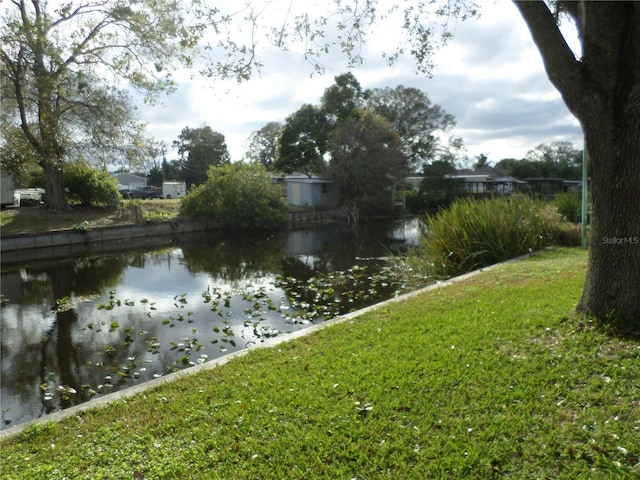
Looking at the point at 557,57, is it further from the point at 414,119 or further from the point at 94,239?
the point at 414,119

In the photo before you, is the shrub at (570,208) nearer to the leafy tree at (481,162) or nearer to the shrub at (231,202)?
the shrub at (231,202)

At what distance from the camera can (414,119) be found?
55.6 meters

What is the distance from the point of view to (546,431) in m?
3.20

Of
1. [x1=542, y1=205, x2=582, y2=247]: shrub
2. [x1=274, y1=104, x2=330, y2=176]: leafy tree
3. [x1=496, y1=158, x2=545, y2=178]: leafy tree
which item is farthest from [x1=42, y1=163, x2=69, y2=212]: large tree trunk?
[x1=496, y1=158, x2=545, y2=178]: leafy tree

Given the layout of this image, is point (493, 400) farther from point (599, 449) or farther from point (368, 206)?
point (368, 206)

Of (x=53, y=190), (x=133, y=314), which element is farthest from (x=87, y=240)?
(x=133, y=314)

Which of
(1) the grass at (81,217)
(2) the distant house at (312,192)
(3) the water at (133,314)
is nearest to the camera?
(3) the water at (133,314)

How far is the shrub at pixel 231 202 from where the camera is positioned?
101 ft

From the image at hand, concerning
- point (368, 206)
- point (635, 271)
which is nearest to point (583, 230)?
point (635, 271)

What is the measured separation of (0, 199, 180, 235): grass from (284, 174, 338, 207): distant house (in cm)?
1197

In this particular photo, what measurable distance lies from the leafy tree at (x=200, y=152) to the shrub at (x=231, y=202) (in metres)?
28.1

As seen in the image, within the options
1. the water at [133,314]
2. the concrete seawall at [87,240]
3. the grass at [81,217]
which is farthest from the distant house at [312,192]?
the water at [133,314]

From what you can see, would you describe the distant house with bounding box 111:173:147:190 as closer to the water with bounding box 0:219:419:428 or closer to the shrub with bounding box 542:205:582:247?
the water with bounding box 0:219:419:428

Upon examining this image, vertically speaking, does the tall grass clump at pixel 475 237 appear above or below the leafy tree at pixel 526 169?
below
